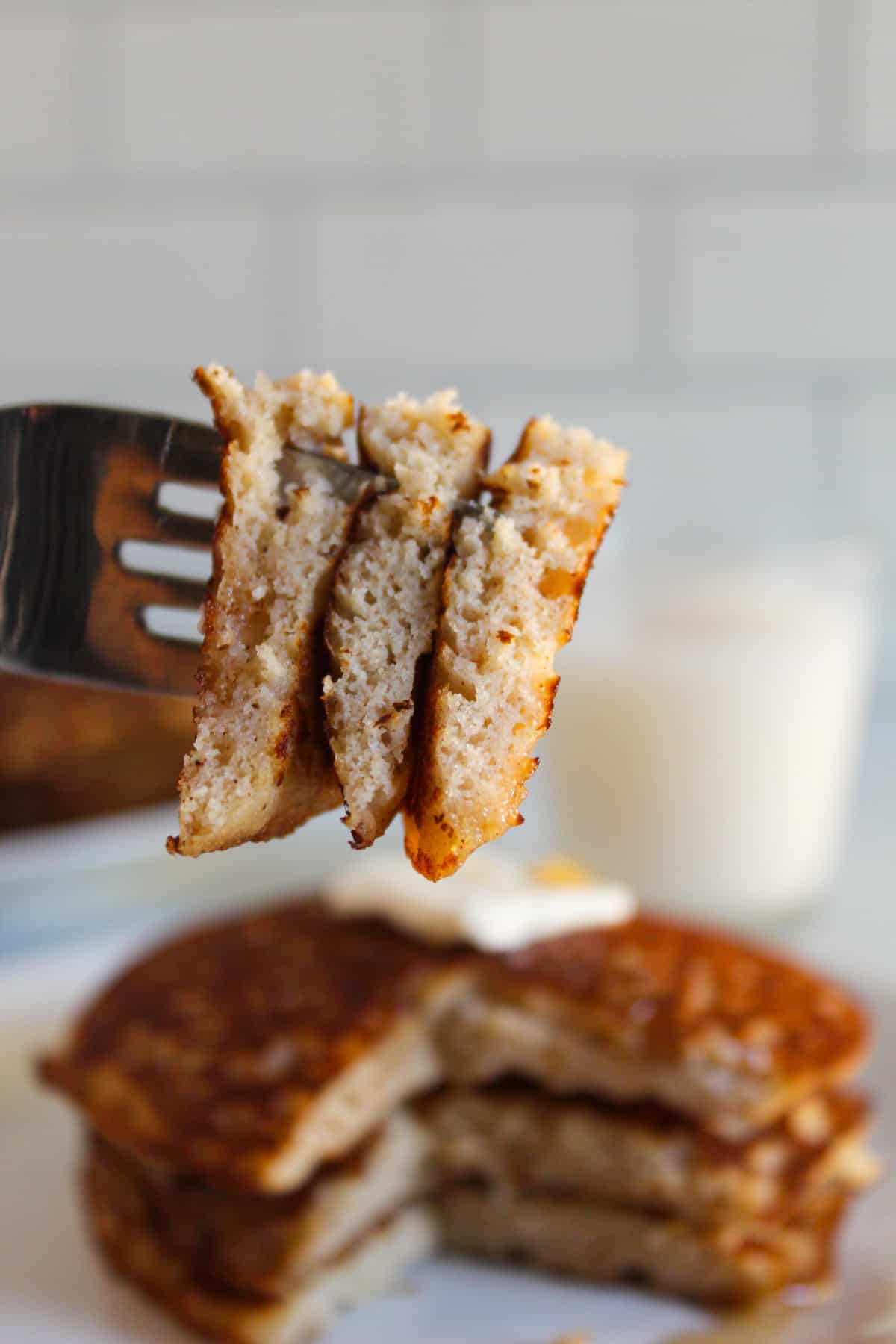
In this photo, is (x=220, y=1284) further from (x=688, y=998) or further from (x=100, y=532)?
(x=100, y=532)

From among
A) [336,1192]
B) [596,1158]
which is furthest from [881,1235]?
[336,1192]

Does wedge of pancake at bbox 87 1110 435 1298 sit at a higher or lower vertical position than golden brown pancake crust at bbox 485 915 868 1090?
lower

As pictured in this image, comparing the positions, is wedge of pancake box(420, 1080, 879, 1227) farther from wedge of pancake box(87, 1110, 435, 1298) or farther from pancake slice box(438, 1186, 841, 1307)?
wedge of pancake box(87, 1110, 435, 1298)

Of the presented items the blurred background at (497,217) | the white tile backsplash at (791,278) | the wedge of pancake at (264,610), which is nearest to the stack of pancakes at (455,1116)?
the wedge of pancake at (264,610)

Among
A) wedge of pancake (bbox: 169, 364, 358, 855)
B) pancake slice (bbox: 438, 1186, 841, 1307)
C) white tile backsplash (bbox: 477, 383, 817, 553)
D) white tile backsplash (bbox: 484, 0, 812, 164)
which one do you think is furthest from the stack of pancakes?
white tile backsplash (bbox: 484, 0, 812, 164)

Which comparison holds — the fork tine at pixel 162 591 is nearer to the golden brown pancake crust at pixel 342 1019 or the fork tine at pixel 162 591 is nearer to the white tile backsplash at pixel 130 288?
the golden brown pancake crust at pixel 342 1019

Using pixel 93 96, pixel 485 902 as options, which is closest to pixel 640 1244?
pixel 485 902

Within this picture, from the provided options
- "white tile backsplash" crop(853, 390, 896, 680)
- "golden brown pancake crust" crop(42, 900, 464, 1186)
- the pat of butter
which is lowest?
"golden brown pancake crust" crop(42, 900, 464, 1186)
